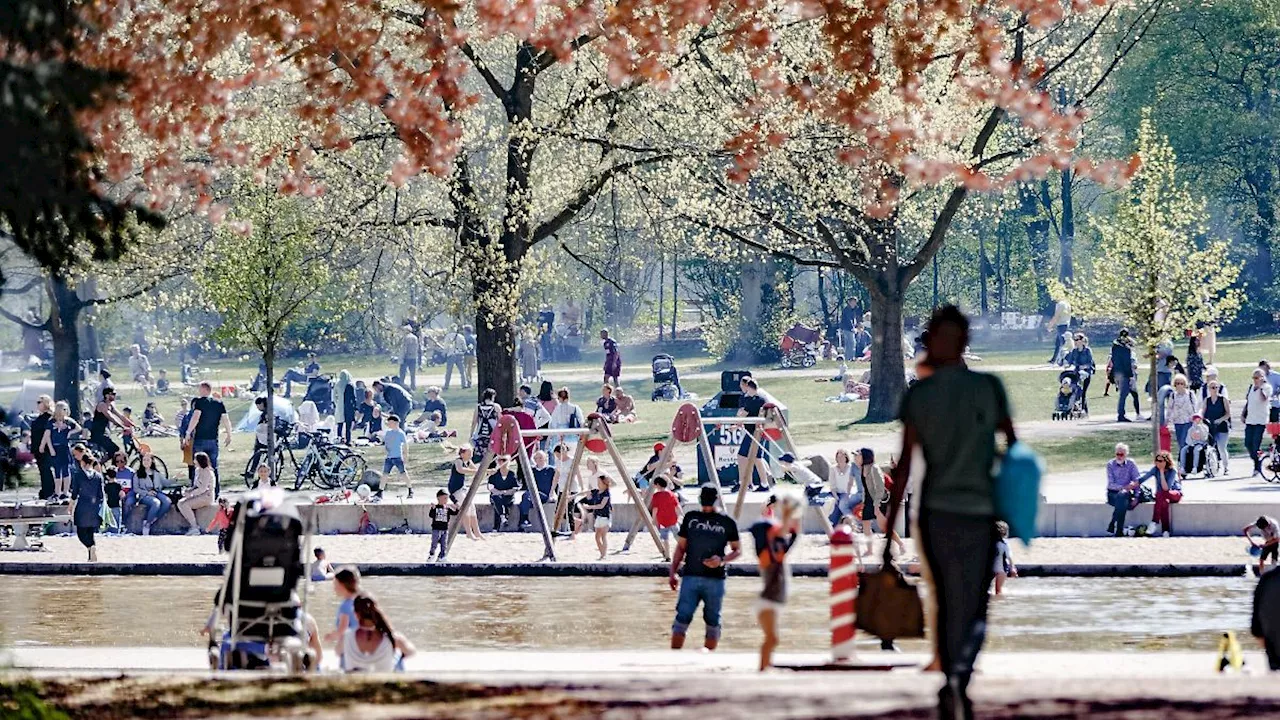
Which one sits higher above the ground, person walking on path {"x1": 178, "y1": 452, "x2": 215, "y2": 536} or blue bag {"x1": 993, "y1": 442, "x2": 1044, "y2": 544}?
blue bag {"x1": 993, "y1": 442, "x2": 1044, "y2": 544}

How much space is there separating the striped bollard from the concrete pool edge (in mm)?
9521

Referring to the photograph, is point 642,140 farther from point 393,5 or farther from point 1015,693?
point 1015,693

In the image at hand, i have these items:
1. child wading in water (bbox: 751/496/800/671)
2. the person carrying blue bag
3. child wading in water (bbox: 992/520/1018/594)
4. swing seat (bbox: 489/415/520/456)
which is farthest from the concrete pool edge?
the person carrying blue bag

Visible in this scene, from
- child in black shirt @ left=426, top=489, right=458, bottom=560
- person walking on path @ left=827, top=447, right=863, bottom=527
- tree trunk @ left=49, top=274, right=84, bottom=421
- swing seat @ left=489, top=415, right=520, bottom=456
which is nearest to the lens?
child in black shirt @ left=426, top=489, right=458, bottom=560

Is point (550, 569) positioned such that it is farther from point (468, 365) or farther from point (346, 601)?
point (468, 365)

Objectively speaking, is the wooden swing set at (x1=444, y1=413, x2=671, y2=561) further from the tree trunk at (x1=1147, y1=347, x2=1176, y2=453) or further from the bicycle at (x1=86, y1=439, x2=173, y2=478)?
the tree trunk at (x1=1147, y1=347, x2=1176, y2=453)

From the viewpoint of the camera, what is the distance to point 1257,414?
32781 millimetres

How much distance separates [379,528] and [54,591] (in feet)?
19.9

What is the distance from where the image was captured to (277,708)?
9.30 meters

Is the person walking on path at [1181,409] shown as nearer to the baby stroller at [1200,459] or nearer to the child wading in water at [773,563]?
the baby stroller at [1200,459]

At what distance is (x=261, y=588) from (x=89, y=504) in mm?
11959

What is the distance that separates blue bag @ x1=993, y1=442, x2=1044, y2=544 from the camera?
870cm

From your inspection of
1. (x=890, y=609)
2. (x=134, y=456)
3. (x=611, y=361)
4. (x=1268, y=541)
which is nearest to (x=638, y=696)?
(x=890, y=609)

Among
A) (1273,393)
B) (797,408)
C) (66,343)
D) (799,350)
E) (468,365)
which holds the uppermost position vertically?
(66,343)
